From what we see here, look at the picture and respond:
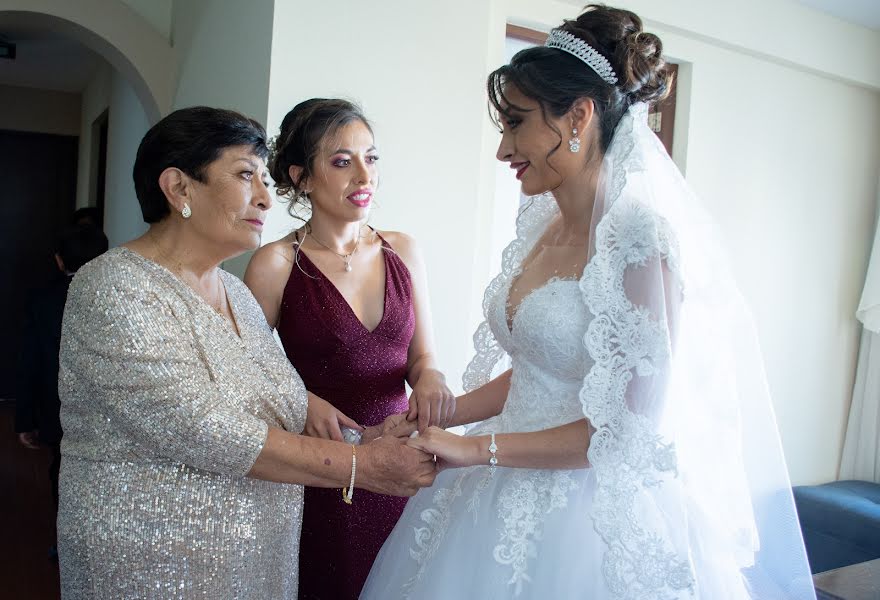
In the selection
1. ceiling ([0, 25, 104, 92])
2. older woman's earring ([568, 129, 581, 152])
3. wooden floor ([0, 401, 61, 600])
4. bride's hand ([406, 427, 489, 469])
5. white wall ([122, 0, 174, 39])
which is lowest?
wooden floor ([0, 401, 61, 600])

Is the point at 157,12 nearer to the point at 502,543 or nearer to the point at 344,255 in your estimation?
the point at 344,255

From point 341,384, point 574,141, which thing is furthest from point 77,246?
point 574,141

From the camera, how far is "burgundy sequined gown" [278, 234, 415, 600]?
6.85 ft

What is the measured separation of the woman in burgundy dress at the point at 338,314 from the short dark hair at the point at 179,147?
0.56 m

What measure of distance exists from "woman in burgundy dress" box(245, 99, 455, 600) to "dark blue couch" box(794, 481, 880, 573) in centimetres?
300

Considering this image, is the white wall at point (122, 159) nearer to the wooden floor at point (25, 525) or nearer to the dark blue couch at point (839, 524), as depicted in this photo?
the wooden floor at point (25, 525)

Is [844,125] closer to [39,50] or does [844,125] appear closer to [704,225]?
[704,225]

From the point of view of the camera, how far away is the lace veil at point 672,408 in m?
1.42

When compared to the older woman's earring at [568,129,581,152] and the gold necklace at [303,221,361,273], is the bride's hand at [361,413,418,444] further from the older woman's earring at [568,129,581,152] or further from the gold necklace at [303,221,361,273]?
the older woman's earring at [568,129,581,152]

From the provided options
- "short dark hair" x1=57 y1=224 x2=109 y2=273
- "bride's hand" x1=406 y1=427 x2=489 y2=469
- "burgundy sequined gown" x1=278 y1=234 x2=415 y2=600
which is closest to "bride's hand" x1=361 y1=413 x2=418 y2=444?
"burgundy sequined gown" x1=278 y1=234 x2=415 y2=600

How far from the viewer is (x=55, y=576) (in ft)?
12.6

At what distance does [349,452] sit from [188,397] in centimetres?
35

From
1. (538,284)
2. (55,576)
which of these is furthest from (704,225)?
(55,576)

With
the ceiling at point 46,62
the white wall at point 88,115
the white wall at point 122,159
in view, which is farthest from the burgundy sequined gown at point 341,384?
the white wall at point 88,115
